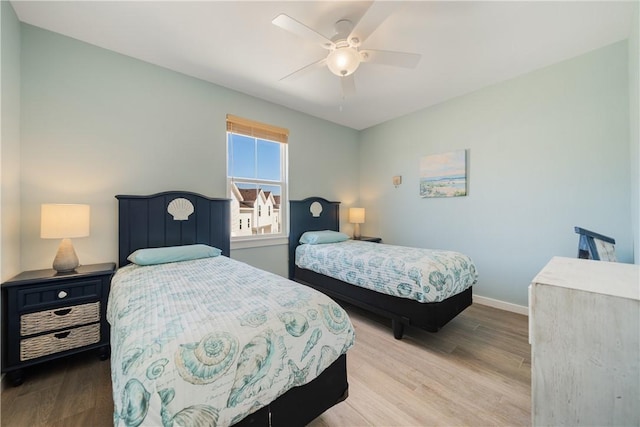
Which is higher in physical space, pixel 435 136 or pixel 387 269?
pixel 435 136

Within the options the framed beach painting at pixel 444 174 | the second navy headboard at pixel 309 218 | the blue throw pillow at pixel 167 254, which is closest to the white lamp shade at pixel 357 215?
the second navy headboard at pixel 309 218

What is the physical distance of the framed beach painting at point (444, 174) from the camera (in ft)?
10.7

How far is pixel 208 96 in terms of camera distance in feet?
9.49

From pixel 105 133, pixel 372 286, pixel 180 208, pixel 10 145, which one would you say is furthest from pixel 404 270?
pixel 10 145

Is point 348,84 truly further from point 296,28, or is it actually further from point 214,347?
point 214,347

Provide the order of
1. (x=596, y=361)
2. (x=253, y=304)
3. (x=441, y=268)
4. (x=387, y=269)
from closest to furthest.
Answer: (x=596, y=361) → (x=253, y=304) → (x=441, y=268) → (x=387, y=269)

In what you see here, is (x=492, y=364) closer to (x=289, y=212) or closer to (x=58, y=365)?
(x=289, y=212)

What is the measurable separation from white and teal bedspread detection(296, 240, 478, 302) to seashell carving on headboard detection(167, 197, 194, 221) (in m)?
1.62

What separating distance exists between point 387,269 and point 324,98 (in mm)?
2377

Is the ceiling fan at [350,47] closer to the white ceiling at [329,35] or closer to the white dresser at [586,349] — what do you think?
the white ceiling at [329,35]

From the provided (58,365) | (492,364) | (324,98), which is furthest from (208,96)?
(492,364)

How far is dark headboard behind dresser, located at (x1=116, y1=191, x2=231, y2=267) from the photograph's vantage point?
7.66ft

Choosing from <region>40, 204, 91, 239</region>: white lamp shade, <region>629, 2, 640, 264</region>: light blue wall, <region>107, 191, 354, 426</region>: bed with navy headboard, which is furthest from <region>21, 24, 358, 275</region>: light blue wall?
<region>629, 2, 640, 264</region>: light blue wall

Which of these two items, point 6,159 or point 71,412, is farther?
point 6,159
